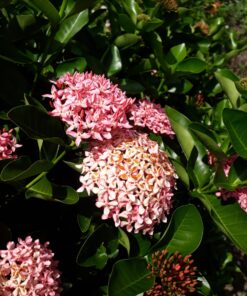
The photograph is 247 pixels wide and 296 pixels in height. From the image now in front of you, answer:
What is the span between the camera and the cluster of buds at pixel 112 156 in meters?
1.21

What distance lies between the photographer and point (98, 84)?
1.27 m

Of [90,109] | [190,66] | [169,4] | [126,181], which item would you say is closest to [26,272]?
[126,181]

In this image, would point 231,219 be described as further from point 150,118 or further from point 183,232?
point 150,118

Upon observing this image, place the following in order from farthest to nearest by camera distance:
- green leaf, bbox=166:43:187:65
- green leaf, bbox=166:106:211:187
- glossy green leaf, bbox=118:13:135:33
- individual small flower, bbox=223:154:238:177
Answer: green leaf, bbox=166:43:187:65, glossy green leaf, bbox=118:13:135:33, individual small flower, bbox=223:154:238:177, green leaf, bbox=166:106:211:187

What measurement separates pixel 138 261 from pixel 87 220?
0.67 ft

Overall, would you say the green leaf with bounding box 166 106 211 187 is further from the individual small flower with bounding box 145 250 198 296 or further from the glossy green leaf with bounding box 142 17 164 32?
the glossy green leaf with bounding box 142 17 164 32

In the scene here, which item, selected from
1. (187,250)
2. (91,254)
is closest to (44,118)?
(91,254)

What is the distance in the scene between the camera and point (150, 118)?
5.04ft

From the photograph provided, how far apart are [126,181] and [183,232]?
0.28 metres

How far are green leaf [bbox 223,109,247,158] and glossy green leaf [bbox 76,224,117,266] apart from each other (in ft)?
1.45

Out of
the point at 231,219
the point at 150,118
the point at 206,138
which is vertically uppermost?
the point at 206,138

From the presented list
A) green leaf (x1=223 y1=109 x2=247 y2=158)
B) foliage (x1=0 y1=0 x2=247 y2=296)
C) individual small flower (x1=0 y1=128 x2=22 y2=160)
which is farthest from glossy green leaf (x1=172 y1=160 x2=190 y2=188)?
individual small flower (x1=0 y1=128 x2=22 y2=160)

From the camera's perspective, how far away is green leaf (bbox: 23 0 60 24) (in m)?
1.24

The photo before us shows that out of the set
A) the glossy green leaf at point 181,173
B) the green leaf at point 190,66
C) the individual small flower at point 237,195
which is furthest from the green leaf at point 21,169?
Result: the green leaf at point 190,66
